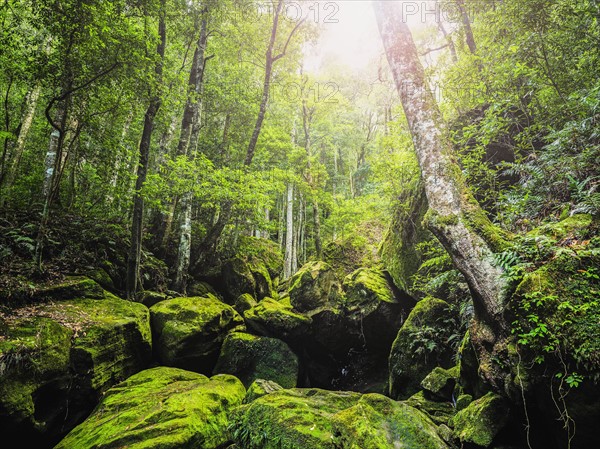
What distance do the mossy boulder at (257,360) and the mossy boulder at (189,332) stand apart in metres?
0.35

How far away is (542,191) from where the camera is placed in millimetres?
5875

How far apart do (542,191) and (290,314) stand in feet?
23.7

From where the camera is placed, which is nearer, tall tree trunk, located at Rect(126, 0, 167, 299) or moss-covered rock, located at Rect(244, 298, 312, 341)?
tall tree trunk, located at Rect(126, 0, 167, 299)

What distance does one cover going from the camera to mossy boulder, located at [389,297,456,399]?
704 centimetres

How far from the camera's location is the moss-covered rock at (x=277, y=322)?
9602 millimetres

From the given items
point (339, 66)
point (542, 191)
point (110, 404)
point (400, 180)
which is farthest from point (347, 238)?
point (339, 66)

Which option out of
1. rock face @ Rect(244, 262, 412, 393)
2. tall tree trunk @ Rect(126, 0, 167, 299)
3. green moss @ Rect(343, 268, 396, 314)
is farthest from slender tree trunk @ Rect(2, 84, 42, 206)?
green moss @ Rect(343, 268, 396, 314)

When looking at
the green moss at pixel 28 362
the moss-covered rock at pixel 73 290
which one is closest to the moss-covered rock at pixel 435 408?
the green moss at pixel 28 362

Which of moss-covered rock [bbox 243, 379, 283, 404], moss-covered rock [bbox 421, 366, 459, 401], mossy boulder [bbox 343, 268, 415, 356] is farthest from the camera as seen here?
mossy boulder [bbox 343, 268, 415, 356]

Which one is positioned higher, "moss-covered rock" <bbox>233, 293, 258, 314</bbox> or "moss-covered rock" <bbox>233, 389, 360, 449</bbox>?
"moss-covered rock" <bbox>233, 293, 258, 314</bbox>

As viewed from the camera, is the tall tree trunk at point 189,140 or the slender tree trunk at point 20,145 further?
the tall tree trunk at point 189,140

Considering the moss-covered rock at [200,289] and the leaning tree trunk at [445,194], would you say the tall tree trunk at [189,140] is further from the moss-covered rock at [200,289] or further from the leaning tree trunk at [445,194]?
the leaning tree trunk at [445,194]

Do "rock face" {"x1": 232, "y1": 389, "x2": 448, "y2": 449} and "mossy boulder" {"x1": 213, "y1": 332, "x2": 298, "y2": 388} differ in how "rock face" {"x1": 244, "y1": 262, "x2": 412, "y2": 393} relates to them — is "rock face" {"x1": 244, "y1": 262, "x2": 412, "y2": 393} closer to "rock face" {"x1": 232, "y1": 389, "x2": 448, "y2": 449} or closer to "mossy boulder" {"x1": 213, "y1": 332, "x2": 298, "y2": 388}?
"mossy boulder" {"x1": 213, "y1": 332, "x2": 298, "y2": 388}

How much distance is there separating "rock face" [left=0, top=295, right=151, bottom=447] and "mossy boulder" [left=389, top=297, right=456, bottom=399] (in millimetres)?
6126
